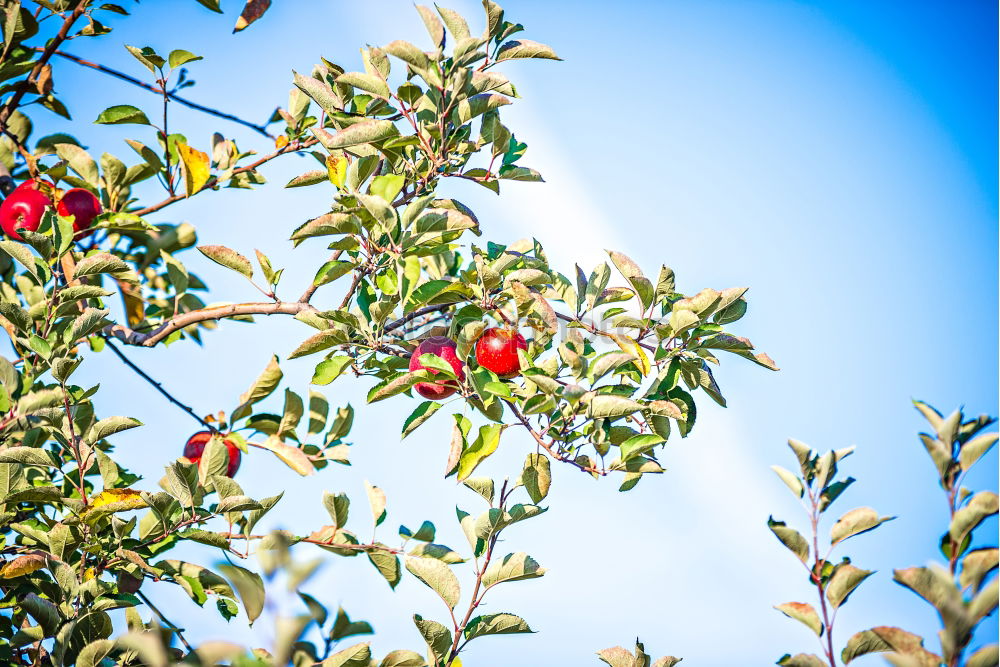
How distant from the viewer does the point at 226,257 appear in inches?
96.9

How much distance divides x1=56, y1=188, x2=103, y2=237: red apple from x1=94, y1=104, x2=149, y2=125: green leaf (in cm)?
38

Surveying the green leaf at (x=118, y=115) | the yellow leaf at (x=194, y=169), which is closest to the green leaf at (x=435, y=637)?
the yellow leaf at (x=194, y=169)

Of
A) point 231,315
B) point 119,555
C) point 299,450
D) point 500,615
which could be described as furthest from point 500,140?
point 119,555

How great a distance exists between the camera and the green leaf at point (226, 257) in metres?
A: 2.45

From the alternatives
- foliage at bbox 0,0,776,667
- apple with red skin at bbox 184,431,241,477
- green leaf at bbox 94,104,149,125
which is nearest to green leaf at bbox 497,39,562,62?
foliage at bbox 0,0,776,667

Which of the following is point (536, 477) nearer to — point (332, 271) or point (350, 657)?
point (350, 657)

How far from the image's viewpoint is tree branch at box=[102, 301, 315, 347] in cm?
248

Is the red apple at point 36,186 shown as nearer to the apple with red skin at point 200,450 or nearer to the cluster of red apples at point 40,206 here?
the cluster of red apples at point 40,206

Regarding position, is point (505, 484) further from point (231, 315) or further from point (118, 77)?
point (118, 77)

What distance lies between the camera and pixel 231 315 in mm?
2562

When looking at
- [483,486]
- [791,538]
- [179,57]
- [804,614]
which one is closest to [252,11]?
[179,57]

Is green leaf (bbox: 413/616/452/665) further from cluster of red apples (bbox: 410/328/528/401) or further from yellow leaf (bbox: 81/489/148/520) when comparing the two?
yellow leaf (bbox: 81/489/148/520)

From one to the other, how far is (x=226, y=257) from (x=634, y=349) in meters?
1.38

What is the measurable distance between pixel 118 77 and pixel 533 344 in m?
2.08
